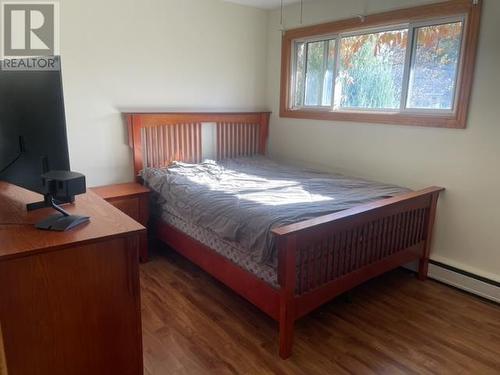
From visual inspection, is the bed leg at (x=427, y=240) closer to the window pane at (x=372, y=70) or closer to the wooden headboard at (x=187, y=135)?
the window pane at (x=372, y=70)

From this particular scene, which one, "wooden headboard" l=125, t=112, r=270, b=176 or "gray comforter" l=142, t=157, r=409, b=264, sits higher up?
"wooden headboard" l=125, t=112, r=270, b=176

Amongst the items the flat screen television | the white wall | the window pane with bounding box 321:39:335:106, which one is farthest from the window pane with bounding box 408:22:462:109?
the flat screen television

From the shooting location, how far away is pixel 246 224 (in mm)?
2150

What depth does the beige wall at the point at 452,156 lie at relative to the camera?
2512 millimetres

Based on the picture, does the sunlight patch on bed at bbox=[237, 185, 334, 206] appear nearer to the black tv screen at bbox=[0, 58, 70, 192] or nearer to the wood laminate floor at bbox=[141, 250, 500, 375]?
the wood laminate floor at bbox=[141, 250, 500, 375]

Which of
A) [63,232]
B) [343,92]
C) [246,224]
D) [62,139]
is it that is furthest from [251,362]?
[343,92]

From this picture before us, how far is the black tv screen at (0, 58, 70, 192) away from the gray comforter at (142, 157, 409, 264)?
1.04 meters

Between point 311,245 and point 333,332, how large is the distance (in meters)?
0.62

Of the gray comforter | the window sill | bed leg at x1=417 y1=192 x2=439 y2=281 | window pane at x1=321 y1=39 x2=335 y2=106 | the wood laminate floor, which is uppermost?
window pane at x1=321 y1=39 x2=335 y2=106

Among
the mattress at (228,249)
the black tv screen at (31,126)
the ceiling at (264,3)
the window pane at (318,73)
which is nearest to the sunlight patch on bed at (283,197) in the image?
the mattress at (228,249)

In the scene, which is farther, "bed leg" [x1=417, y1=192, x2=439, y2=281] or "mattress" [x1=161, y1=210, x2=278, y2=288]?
"bed leg" [x1=417, y1=192, x2=439, y2=281]

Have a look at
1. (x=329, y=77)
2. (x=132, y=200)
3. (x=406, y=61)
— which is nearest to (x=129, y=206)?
(x=132, y=200)

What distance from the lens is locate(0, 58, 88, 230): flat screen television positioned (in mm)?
1357

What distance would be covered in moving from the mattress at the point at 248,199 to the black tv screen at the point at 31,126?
1.04 meters
